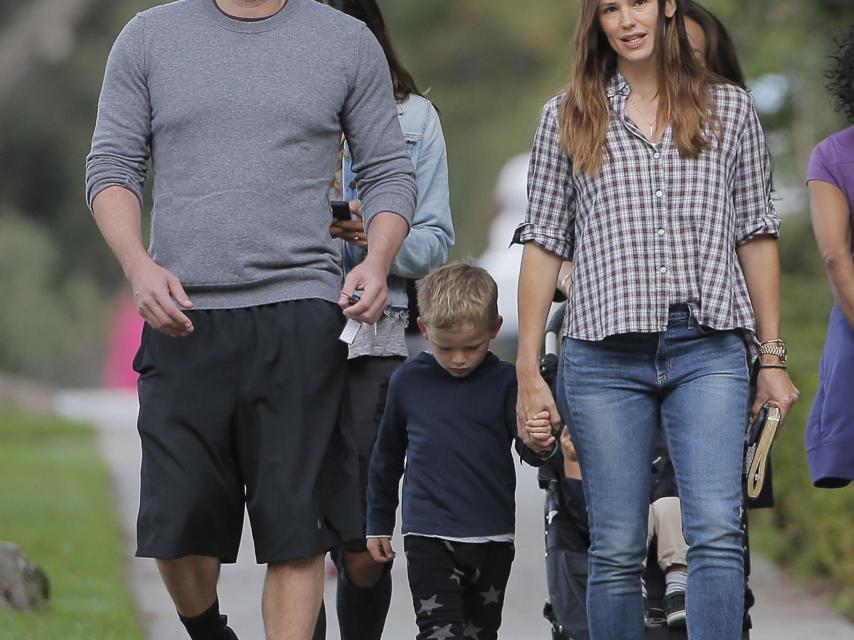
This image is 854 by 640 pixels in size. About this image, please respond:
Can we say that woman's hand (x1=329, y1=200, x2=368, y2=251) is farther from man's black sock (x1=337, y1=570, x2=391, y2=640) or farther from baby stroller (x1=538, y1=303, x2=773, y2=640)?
man's black sock (x1=337, y1=570, x2=391, y2=640)

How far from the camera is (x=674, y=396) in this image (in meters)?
4.88

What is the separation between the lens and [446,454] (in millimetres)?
5469

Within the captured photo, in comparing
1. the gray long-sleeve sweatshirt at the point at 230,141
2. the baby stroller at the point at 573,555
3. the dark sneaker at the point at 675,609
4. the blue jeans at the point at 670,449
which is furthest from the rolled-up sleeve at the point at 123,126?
the dark sneaker at the point at 675,609

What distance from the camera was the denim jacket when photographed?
5.52 meters

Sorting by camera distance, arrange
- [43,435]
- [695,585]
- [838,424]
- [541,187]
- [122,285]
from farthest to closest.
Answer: [122,285] → [43,435] → [838,424] → [541,187] → [695,585]

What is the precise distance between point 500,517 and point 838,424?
3.23ft

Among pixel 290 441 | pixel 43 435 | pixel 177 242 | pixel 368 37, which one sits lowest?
pixel 43 435

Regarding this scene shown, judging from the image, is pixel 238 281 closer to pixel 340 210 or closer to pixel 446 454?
pixel 340 210

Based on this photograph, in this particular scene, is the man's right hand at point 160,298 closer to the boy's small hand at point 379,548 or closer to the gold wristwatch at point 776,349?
the boy's small hand at point 379,548

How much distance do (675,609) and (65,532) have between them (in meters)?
5.08

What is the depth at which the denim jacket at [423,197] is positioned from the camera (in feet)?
18.1

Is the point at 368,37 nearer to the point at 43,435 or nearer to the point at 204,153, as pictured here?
the point at 204,153

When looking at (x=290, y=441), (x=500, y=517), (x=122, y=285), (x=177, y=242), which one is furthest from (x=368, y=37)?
(x=122, y=285)

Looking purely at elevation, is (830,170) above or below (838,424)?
above
